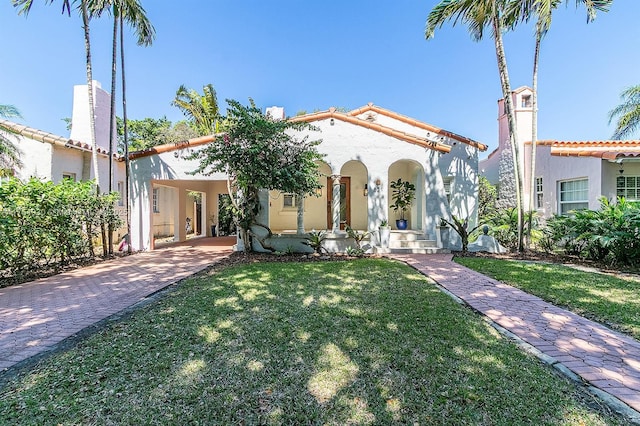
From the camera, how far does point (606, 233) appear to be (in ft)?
31.2

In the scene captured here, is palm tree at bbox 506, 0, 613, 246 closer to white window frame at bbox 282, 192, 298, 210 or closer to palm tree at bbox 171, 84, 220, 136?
white window frame at bbox 282, 192, 298, 210

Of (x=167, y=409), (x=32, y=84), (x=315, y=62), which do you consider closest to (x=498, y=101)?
(x=315, y=62)

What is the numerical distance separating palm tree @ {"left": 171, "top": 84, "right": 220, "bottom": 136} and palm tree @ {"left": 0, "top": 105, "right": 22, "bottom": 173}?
1296 centimetres

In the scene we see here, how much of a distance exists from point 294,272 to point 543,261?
28.7 ft

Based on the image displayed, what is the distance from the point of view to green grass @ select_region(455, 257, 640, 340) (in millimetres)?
5371

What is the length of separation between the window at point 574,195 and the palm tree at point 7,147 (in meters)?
21.6

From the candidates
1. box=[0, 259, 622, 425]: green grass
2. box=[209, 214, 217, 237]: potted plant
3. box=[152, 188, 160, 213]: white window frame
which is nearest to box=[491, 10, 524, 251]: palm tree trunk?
box=[0, 259, 622, 425]: green grass

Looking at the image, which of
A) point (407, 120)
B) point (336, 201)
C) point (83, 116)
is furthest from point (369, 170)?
point (83, 116)

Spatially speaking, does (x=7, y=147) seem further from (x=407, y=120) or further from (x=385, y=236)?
(x=407, y=120)

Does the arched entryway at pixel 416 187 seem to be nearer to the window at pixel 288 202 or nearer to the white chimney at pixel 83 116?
the window at pixel 288 202

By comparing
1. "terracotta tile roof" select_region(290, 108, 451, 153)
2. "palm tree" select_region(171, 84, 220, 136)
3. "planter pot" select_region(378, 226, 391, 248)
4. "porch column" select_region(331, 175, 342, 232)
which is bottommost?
"planter pot" select_region(378, 226, 391, 248)

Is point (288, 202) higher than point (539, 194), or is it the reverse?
point (539, 194)

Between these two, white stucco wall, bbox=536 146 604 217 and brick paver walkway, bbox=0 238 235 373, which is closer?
brick paver walkway, bbox=0 238 235 373

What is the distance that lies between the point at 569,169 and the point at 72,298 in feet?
61.3
